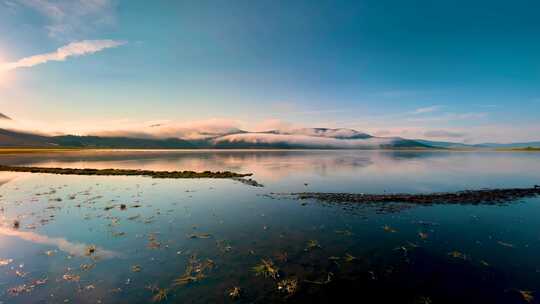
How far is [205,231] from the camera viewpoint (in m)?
25.1

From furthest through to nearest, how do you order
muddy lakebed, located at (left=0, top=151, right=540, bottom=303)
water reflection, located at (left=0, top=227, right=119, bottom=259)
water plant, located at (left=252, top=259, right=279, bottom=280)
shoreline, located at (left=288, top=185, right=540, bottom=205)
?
1. shoreline, located at (left=288, top=185, right=540, bottom=205)
2. water reflection, located at (left=0, top=227, right=119, bottom=259)
3. water plant, located at (left=252, top=259, right=279, bottom=280)
4. muddy lakebed, located at (left=0, top=151, right=540, bottom=303)

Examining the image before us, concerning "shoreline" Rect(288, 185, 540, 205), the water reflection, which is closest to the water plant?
the water reflection

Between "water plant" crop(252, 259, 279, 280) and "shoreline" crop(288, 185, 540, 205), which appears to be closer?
"water plant" crop(252, 259, 279, 280)

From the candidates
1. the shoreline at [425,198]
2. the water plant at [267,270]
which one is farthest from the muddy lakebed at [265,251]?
the shoreline at [425,198]

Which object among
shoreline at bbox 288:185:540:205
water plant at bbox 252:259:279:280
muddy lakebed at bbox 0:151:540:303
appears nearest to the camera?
Result: muddy lakebed at bbox 0:151:540:303

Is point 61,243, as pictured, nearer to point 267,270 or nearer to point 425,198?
point 267,270

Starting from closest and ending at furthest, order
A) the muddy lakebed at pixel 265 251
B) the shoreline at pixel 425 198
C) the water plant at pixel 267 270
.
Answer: the muddy lakebed at pixel 265 251, the water plant at pixel 267 270, the shoreline at pixel 425 198

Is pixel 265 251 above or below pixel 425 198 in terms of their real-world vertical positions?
below

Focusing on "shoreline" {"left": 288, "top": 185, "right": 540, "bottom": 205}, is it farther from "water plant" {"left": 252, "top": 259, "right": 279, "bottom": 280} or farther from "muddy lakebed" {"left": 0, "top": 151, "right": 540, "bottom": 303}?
"water plant" {"left": 252, "top": 259, "right": 279, "bottom": 280}

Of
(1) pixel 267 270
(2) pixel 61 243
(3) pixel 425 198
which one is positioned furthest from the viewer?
(3) pixel 425 198

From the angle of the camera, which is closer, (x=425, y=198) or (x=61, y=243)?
(x=61, y=243)

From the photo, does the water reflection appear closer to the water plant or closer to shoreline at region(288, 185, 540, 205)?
the water plant

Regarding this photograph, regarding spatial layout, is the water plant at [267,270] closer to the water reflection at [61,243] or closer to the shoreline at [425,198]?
the water reflection at [61,243]

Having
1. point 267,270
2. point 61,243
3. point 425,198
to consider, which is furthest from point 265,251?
point 425,198
